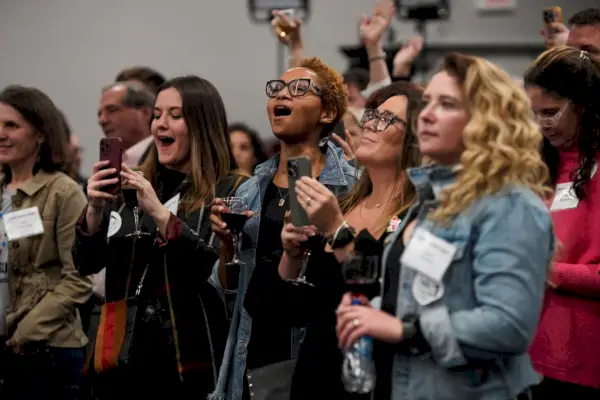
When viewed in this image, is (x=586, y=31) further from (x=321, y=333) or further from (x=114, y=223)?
(x=114, y=223)

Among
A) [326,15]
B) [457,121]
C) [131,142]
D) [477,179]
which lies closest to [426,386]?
[477,179]

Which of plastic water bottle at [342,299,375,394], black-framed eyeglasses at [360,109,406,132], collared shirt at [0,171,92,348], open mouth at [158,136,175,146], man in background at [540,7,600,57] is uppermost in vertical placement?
man in background at [540,7,600,57]

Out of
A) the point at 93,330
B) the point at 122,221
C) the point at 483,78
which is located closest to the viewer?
the point at 483,78

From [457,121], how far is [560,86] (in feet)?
2.75

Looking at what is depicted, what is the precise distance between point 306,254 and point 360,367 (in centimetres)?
45

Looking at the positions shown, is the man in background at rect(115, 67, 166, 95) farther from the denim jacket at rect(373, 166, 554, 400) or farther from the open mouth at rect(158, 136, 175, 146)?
the denim jacket at rect(373, 166, 554, 400)

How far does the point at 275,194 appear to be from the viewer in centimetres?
287

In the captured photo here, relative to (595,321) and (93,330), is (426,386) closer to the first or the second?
(595,321)

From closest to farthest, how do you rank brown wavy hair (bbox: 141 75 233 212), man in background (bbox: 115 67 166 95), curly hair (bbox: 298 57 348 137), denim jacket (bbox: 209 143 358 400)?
denim jacket (bbox: 209 143 358 400)
curly hair (bbox: 298 57 348 137)
brown wavy hair (bbox: 141 75 233 212)
man in background (bbox: 115 67 166 95)

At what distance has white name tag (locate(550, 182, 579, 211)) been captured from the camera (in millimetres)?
2613

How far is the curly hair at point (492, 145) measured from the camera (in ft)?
6.11

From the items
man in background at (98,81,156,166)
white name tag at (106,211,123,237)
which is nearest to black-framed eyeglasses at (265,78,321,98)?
white name tag at (106,211,123,237)

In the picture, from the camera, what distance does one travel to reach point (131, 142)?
4211 millimetres

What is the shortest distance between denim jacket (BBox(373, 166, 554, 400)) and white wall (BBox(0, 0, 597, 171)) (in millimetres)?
5725
